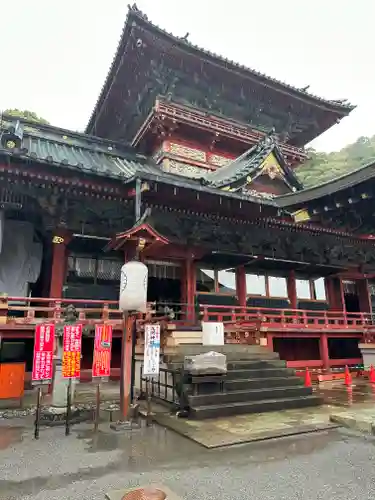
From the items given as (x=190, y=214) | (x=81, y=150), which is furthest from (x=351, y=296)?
(x=81, y=150)

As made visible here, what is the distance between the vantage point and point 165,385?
824 centimetres

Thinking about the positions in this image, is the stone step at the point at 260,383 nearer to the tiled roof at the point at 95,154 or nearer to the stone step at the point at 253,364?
the stone step at the point at 253,364

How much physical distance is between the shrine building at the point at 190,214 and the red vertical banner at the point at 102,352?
204 cm

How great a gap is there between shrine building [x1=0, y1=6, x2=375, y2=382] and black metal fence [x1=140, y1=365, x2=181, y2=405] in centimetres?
172

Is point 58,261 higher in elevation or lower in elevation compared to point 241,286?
higher

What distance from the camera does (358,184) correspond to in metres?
15.3

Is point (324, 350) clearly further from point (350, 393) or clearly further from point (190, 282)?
point (190, 282)

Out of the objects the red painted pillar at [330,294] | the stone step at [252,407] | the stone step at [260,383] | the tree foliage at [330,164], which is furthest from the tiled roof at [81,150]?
the tree foliage at [330,164]

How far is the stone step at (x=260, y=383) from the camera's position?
8039 millimetres

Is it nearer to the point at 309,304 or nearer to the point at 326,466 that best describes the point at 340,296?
the point at 309,304

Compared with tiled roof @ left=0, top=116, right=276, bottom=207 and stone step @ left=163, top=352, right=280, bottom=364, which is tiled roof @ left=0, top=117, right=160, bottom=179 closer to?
tiled roof @ left=0, top=116, right=276, bottom=207

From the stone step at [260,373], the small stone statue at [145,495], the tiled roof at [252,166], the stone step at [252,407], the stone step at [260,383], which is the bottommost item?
the small stone statue at [145,495]

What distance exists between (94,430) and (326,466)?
A: 3833 millimetres

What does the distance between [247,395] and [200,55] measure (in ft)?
46.7
